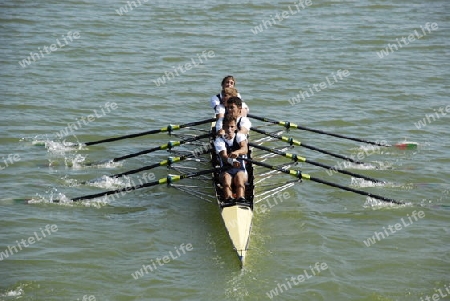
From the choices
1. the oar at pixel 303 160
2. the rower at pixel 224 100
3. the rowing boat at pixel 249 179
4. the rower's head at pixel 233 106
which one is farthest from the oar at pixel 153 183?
the rower at pixel 224 100

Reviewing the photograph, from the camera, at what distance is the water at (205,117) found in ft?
36.8

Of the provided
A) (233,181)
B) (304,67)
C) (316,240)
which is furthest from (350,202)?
(304,67)

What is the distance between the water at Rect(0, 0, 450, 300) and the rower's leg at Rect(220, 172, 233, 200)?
2.69 ft

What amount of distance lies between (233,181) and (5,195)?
472 cm

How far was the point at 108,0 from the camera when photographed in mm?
27500

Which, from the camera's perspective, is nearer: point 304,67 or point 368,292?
point 368,292

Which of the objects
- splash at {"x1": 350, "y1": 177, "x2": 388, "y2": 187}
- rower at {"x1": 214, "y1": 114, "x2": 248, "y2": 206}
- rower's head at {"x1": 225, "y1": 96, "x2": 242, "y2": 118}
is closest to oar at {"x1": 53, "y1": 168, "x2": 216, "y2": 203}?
rower at {"x1": 214, "y1": 114, "x2": 248, "y2": 206}

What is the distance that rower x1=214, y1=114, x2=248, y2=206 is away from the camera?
1218cm

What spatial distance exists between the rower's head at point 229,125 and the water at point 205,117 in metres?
1.52

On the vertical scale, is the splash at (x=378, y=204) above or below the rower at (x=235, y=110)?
below

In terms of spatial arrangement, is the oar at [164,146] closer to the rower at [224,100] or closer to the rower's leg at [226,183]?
the rower at [224,100]

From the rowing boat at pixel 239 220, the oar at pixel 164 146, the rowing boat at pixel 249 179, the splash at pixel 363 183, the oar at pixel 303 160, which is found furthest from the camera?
the splash at pixel 363 183

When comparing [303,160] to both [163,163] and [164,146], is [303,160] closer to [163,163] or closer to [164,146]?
[163,163]

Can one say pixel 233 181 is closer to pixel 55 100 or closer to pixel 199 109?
pixel 199 109
